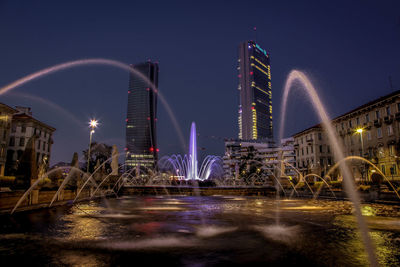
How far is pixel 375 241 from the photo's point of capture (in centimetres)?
774

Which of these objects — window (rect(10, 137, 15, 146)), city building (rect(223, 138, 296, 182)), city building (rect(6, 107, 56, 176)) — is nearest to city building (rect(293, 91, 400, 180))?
city building (rect(223, 138, 296, 182))

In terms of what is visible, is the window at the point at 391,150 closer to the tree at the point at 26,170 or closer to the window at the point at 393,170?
the window at the point at 393,170

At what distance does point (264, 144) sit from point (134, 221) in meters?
159

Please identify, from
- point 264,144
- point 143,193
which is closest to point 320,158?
point 143,193

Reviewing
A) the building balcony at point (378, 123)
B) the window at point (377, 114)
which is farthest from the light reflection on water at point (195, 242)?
the window at point (377, 114)

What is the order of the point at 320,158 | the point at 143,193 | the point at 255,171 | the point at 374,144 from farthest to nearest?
the point at 255,171
the point at 320,158
the point at 374,144
the point at 143,193

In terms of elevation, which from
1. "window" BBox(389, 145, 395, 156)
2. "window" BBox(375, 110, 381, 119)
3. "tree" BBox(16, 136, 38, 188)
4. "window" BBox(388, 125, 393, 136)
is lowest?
"tree" BBox(16, 136, 38, 188)

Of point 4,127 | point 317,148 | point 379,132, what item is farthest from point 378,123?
point 4,127

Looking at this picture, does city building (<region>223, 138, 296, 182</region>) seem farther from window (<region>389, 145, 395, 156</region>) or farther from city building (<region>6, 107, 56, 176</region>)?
city building (<region>6, 107, 56, 176</region>)

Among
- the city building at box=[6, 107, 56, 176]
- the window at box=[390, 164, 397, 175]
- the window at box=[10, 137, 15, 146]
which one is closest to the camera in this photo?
the window at box=[390, 164, 397, 175]

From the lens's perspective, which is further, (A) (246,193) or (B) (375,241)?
(A) (246,193)

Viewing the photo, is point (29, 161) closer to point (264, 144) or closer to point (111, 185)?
point (111, 185)

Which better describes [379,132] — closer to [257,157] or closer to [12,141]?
[257,157]

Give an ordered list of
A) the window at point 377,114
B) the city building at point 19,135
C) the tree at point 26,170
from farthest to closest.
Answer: the city building at point 19,135 → the window at point 377,114 → the tree at point 26,170
